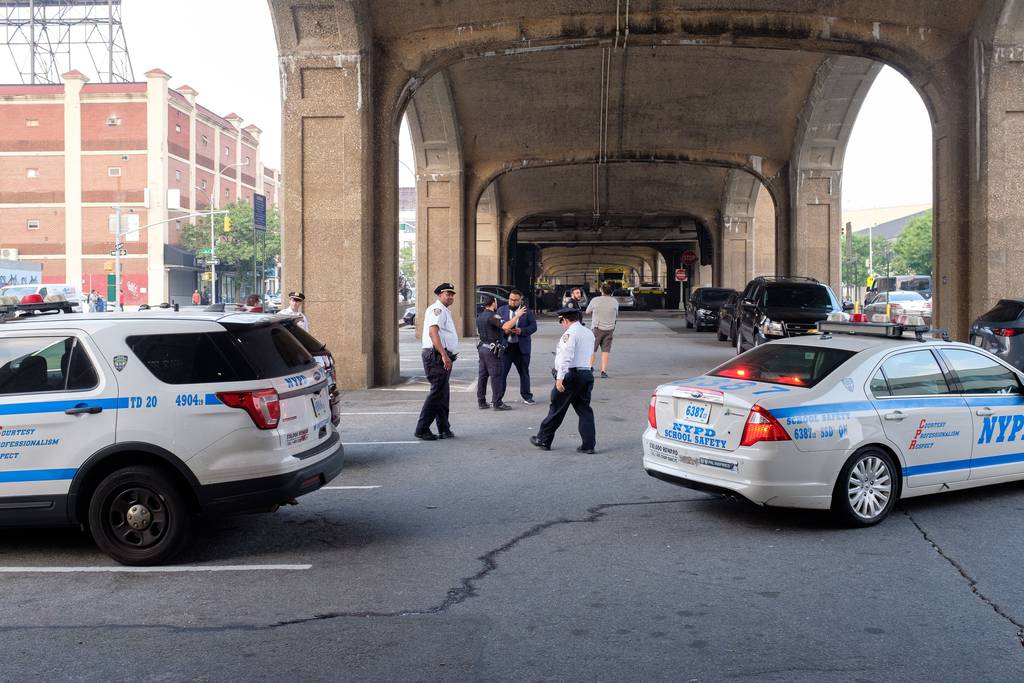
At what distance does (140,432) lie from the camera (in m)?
6.38

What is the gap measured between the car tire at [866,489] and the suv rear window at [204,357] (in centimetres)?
417

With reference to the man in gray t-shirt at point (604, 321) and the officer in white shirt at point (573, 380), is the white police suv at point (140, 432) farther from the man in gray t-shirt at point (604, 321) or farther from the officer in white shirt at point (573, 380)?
the man in gray t-shirt at point (604, 321)

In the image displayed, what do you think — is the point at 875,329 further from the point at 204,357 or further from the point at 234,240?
the point at 234,240

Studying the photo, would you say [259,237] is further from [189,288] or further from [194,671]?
[194,671]

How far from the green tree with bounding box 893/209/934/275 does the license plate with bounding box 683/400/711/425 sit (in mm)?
92605

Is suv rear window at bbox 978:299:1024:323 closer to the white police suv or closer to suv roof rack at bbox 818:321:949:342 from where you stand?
suv roof rack at bbox 818:321:949:342

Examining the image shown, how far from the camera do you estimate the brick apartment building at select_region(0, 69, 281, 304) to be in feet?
215

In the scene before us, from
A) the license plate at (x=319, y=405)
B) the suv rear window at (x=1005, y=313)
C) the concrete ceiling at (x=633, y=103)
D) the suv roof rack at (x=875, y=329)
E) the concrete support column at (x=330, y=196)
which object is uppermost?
the concrete ceiling at (x=633, y=103)

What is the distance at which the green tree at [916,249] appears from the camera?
Answer: 9356cm

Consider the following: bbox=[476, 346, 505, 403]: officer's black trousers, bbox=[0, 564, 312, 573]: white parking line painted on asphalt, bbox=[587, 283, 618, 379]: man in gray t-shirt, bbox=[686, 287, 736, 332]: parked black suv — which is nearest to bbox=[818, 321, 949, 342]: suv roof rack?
bbox=[0, 564, 312, 573]: white parking line painted on asphalt

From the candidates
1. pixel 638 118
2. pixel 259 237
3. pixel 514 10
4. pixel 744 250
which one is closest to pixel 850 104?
pixel 638 118

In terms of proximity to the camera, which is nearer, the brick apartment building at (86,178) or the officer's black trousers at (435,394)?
the officer's black trousers at (435,394)

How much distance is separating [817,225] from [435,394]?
71.6 ft

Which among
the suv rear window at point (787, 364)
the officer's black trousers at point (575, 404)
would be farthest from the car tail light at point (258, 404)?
the officer's black trousers at point (575, 404)
